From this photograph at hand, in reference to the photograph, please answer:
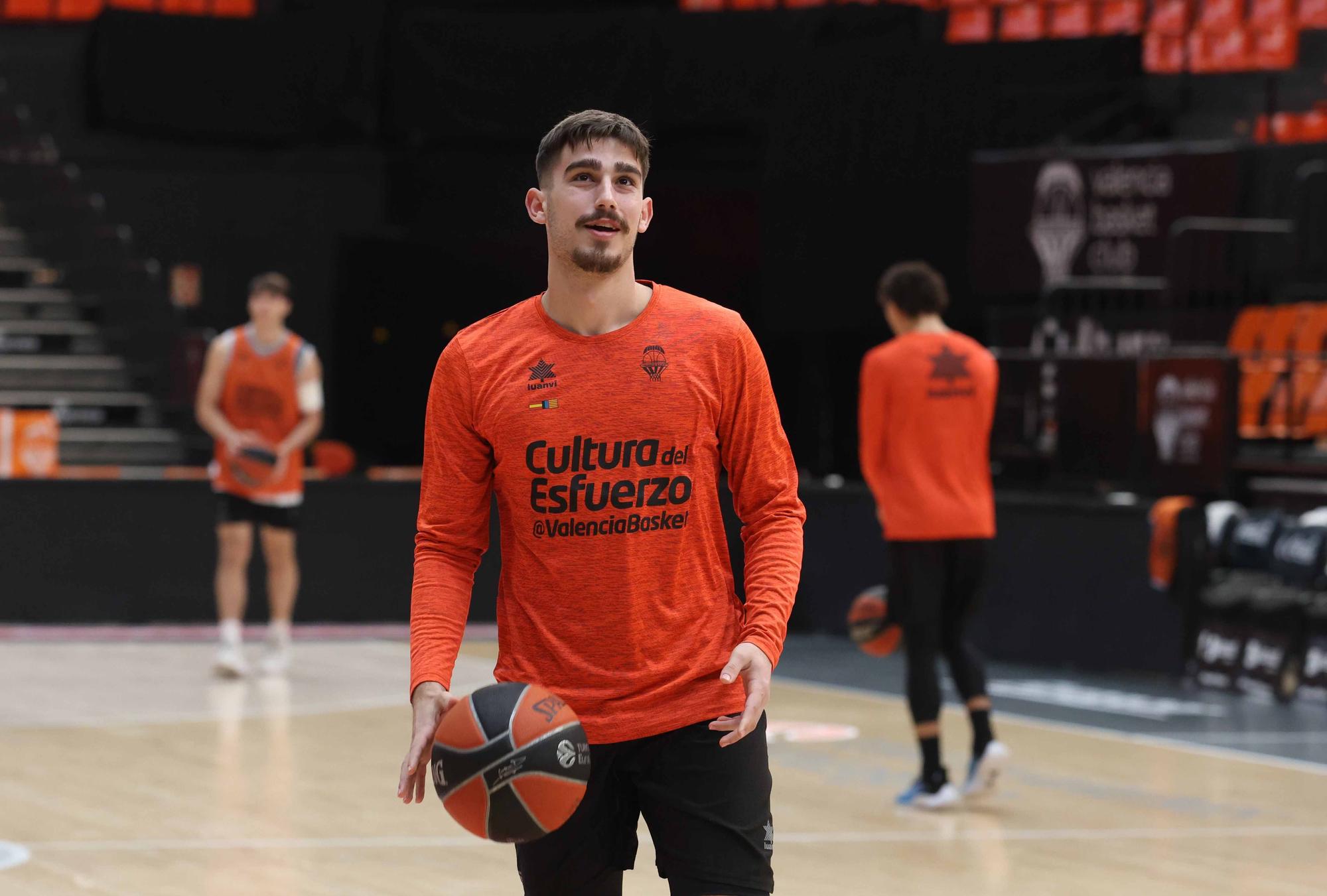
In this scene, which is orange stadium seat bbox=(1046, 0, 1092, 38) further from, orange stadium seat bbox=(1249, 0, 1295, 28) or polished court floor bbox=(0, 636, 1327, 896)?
polished court floor bbox=(0, 636, 1327, 896)

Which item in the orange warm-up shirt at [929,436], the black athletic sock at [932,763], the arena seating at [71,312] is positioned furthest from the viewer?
the arena seating at [71,312]

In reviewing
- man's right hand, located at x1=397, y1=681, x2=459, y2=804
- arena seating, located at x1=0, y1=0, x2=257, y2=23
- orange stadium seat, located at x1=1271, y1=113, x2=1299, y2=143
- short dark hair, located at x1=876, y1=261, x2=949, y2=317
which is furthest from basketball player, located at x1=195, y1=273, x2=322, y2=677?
orange stadium seat, located at x1=1271, y1=113, x2=1299, y2=143

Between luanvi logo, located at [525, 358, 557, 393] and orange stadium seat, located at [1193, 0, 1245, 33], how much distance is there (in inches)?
603

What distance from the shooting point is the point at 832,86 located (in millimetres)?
15930

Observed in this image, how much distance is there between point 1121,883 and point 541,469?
3.36m

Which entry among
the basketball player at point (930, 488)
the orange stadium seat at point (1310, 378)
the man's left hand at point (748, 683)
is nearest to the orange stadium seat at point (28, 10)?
the orange stadium seat at point (1310, 378)

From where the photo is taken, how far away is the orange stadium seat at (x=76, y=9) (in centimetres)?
1822

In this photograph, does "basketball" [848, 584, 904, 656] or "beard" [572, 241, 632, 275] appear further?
"basketball" [848, 584, 904, 656]

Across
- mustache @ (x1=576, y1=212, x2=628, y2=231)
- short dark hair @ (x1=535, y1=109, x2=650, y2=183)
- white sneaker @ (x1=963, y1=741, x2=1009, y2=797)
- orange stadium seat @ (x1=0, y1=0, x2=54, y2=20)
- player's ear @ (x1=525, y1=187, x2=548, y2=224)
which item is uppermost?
orange stadium seat @ (x1=0, y1=0, x2=54, y2=20)

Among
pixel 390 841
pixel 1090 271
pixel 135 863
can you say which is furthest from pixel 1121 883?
pixel 1090 271

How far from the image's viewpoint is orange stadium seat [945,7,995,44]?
58.7ft

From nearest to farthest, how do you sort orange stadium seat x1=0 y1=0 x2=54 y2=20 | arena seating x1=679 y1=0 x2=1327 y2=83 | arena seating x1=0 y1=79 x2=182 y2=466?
1. arena seating x1=0 y1=79 x2=182 y2=466
2. arena seating x1=679 y1=0 x2=1327 y2=83
3. orange stadium seat x1=0 y1=0 x2=54 y2=20

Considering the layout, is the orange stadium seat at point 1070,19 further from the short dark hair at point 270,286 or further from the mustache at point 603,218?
the mustache at point 603,218

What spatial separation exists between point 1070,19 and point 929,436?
12.1 metres
